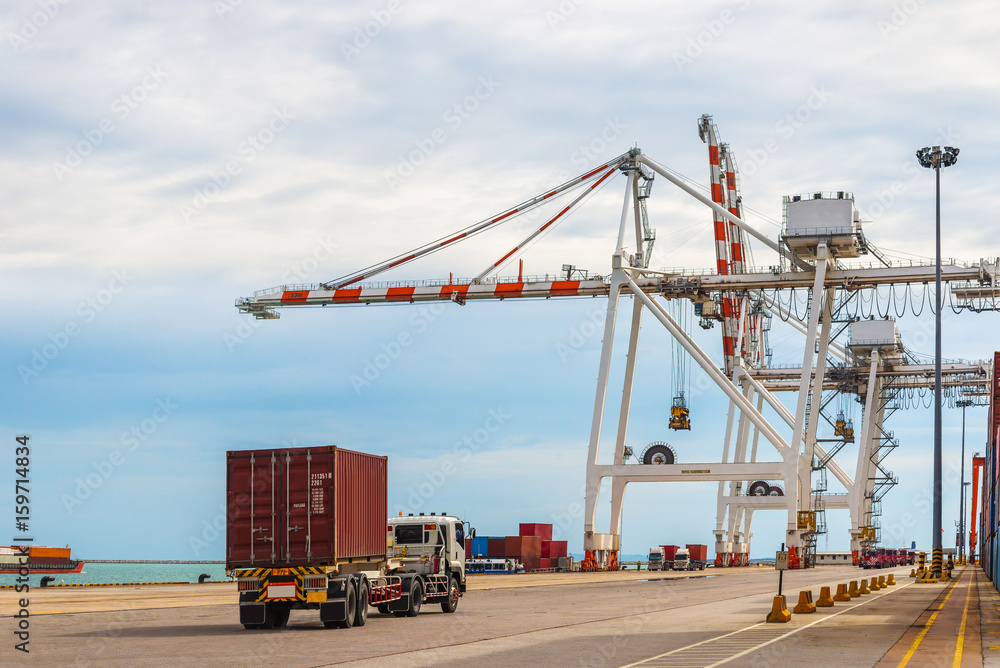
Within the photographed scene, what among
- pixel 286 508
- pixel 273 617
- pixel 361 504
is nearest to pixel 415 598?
pixel 361 504

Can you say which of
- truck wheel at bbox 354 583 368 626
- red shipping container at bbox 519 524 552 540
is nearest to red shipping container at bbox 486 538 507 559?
red shipping container at bbox 519 524 552 540

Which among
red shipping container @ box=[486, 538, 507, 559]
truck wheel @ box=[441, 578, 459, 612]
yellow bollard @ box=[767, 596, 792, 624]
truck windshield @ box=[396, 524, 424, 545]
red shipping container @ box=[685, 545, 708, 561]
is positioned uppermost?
truck windshield @ box=[396, 524, 424, 545]

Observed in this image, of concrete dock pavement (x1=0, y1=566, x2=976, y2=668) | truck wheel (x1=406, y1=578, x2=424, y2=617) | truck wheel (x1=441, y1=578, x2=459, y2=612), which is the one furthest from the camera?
truck wheel (x1=441, y1=578, x2=459, y2=612)

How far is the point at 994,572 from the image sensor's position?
1666 inches

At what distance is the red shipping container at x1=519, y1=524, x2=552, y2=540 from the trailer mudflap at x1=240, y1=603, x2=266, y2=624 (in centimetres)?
6914

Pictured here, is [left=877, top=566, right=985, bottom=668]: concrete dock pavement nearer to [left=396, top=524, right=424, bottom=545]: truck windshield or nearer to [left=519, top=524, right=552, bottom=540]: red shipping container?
[left=396, top=524, right=424, bottom=545]: truck windshield

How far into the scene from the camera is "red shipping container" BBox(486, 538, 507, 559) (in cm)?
8425

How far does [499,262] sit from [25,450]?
49.4 m

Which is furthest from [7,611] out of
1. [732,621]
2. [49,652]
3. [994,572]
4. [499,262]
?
[499,262]

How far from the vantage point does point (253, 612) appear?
21875 mm

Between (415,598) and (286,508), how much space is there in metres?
5.33

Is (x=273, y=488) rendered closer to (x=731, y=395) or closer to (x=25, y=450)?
(x=25, y=450)

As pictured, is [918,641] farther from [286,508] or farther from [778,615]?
[286,508]

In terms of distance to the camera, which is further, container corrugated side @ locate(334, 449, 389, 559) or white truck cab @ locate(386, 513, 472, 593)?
white truck cab @ locate(386, 513, 472, 593)
